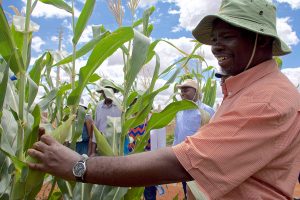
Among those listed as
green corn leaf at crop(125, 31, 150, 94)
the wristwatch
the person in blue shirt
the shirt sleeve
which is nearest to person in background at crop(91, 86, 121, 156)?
the person in blue shirt

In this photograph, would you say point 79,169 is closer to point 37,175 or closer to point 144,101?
point 37,175

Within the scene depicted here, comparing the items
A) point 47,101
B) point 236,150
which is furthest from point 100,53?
point 236,150

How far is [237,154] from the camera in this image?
3.25ft

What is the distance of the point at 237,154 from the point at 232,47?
42 cm

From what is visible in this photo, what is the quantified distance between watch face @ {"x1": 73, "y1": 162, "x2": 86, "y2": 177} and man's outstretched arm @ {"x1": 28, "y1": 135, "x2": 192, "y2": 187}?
0.5 inches

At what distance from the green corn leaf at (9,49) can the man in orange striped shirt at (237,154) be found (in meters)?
0.31

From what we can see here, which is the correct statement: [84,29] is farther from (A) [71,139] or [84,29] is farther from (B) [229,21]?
(B) [229,21]

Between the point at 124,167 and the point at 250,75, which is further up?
the point at 250,75

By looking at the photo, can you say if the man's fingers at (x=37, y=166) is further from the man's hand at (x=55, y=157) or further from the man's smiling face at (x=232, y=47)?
the man's smiling face at (x=232, y=47)

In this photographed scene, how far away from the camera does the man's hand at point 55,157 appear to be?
1078 millimetres

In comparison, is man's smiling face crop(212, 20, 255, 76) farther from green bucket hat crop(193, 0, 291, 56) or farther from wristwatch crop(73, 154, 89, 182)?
wristwatch crop(73, 154, 89, 182)

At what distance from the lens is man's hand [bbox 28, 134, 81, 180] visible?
1078 millimetres

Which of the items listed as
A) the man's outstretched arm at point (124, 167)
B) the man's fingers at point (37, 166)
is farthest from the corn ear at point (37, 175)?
the man's outstretched arm at point (124, 167)

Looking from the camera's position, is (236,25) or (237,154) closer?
(237,154)
